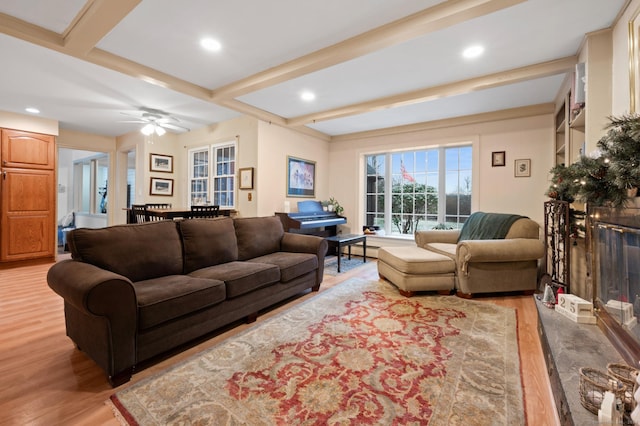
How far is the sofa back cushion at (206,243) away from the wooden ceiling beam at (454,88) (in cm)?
258

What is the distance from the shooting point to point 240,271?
2.40 metres

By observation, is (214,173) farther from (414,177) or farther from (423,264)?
(423,264)

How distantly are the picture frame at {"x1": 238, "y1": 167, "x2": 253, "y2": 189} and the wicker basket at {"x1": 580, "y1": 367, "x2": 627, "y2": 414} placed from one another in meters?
4.25

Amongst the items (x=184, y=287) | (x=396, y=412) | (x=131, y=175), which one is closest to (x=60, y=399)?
(x=184, y=287)

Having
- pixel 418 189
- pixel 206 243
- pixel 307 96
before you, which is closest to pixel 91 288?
pixel 206 243

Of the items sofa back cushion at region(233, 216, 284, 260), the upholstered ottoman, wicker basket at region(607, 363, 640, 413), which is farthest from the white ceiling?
wicker basket at region(607, 363, 640, 413)

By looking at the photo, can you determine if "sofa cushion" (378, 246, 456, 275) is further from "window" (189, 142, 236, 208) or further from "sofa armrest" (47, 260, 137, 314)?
"window" (189, 142, 236, 208)

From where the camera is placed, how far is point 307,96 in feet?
12.7

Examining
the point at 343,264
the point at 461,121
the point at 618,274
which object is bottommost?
the point at 343,264

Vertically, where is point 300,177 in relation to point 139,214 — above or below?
above

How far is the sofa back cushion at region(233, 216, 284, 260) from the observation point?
3.01 meters

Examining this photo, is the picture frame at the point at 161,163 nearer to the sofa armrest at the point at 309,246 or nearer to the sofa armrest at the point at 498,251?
the sofa armrest at the point at 309,246

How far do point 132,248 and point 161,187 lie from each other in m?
4.04

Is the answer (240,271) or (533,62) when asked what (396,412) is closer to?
(240,271)
